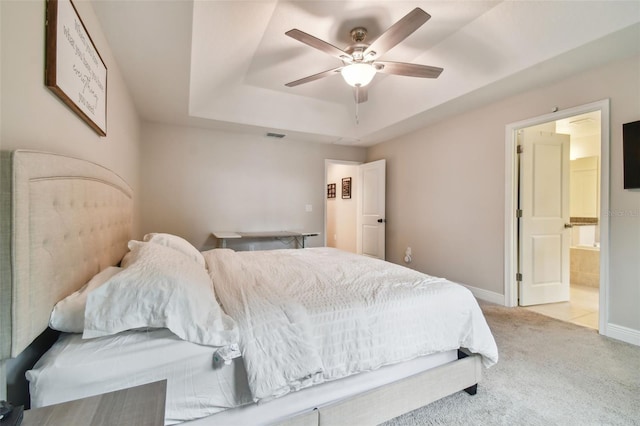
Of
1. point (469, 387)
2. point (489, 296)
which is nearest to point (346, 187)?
point (489, 296)

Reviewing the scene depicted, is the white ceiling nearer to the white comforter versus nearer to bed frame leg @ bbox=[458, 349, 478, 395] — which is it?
the white comforter

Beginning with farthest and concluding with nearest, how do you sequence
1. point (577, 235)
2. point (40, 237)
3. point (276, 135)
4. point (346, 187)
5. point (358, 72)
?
point (346, 187), point (577, 235), point (276, 135), point (358, 72), point (40, 237)

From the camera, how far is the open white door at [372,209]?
16.3 ft

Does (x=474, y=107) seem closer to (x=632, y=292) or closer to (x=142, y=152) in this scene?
(x=632, y=292)

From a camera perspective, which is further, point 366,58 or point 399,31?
point 366,58

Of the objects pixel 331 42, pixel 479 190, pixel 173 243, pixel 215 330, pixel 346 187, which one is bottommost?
pixel 215 330

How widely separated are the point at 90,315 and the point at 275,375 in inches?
28.6

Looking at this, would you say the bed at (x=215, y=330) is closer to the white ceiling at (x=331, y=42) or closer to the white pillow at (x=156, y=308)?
the white pillow at (x=156, y=308)

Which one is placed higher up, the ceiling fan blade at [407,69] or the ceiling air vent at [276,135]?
the ceiling air vent at [276,135]

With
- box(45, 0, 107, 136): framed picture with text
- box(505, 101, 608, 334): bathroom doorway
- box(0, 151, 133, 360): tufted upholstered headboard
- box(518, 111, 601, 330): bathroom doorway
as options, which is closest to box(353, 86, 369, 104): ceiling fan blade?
box(505, 101, 608, 334): bathroom doorway

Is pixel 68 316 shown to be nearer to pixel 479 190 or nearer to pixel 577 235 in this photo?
pixel 479 190

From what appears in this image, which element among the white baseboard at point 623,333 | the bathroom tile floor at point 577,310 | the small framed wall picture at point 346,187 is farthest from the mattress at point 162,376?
the small framed wall picture at point 346,187

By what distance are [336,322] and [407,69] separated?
219cm

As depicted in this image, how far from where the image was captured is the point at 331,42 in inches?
110
